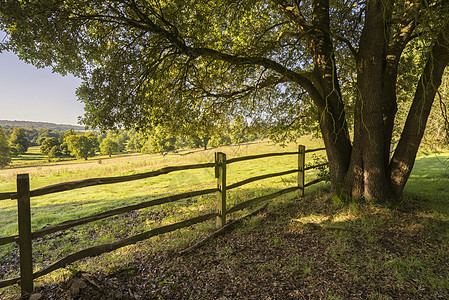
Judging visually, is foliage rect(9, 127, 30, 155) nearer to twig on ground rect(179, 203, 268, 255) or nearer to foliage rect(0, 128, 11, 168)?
foliage rect(0, 128, 11, 168)

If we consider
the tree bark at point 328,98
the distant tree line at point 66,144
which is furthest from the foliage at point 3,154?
the tree bark at point 328,98

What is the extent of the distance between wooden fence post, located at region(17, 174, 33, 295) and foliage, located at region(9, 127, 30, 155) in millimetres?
33596

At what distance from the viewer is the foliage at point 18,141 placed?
92.3 feet

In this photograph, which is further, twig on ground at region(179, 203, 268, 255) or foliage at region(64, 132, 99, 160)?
foliage at region(64, 132, 99, 160)

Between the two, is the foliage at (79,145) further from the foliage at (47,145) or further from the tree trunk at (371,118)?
the tree trunk at (371,118)

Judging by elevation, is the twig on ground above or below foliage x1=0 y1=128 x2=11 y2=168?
below

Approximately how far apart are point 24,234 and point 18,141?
37286mm

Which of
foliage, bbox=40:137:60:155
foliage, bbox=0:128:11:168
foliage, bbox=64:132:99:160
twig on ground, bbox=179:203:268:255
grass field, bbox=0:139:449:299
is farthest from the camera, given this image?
foliage, bbox=40:137:60:155

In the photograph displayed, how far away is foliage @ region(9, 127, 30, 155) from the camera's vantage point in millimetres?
28122

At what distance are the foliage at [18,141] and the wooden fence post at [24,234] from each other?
1323 inches

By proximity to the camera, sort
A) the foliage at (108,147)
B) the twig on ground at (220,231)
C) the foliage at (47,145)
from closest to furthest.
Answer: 1. the twig on ground at (220,231)
2. the foliage at (47,145)
3. the foliage at (108,147)

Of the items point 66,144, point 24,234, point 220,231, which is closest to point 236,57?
point 220,231

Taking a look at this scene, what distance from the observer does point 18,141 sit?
2978cm

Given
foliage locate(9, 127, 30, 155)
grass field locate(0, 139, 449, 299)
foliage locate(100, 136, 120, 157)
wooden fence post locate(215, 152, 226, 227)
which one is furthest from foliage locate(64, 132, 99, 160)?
wooden fence post locate(215, 152, 226, 227)
